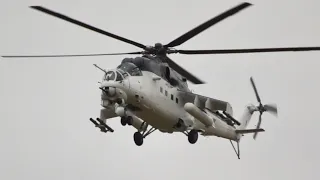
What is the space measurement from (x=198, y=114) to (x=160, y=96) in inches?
86.5

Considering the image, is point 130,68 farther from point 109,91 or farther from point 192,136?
point 192,136

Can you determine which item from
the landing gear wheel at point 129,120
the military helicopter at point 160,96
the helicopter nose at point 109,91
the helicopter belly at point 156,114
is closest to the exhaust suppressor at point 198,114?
the military helicopter at point 160,96

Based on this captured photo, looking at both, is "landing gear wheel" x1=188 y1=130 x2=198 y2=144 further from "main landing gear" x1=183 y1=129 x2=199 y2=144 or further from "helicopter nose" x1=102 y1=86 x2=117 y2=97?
"helicopter nose" x1=102 y1=86 x2=117 y2=97

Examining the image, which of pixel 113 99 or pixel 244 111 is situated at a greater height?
pixel 113 99

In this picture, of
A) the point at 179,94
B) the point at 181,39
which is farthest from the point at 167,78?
the point at 181,39

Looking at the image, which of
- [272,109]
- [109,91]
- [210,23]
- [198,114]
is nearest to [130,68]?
[109,91]

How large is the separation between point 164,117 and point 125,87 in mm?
3521

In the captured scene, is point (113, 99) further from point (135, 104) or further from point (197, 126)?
point (197, 126)

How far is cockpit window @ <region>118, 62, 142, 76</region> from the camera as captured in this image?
36.3 metres

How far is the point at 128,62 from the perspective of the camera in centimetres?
3684

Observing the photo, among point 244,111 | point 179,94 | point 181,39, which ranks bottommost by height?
point 244,111

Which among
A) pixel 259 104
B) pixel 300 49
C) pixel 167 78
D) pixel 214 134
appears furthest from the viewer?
pixel 259 104

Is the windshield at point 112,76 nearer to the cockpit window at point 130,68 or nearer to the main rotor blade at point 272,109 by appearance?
the cockpit window at point 130,68

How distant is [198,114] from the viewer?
38094 millimetres
